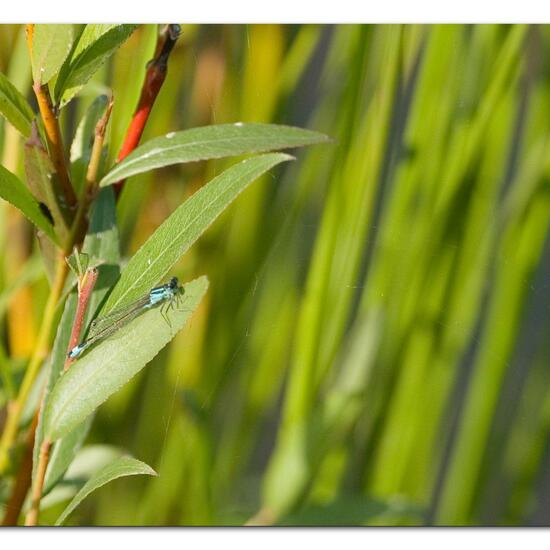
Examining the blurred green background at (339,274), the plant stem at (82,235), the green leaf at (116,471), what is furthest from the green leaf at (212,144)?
the blurred green background at (339,274)

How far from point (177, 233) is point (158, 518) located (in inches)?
16.4

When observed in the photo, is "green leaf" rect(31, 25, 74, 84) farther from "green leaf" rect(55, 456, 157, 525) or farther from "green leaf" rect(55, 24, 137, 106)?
"green leaf" rect(55, 456, 157, 525)

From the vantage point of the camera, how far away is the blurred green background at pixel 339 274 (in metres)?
0.80

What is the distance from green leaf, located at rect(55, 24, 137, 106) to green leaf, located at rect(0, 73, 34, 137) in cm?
2

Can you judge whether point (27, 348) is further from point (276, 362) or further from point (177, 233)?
point (177, 233)

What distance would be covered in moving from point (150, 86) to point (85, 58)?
0.14 ft

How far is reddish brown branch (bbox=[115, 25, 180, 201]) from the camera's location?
0.50m

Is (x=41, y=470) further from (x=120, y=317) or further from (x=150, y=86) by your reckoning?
(x=150, y=86)

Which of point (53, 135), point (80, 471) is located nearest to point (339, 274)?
point (80, 471)

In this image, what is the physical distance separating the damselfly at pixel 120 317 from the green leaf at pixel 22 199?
0.06 meters

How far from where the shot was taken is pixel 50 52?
461 mm

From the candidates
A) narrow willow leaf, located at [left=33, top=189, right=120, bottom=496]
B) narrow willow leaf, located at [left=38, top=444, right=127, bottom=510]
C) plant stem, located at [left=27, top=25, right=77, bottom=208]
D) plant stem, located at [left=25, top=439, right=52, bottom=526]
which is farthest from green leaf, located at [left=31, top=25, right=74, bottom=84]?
narrow willow leaf, located at [left=38, top=444, right=127, bottom=510]
